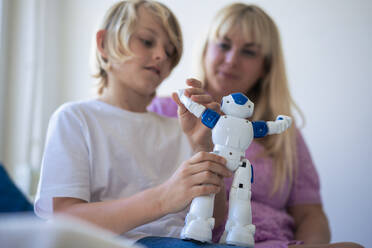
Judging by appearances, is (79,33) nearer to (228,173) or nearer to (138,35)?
(138,35)

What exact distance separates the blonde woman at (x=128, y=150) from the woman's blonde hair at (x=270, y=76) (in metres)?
0.27

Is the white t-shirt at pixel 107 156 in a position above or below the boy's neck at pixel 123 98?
below

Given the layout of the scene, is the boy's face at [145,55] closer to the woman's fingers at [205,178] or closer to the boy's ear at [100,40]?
the boy's ear at [100,40]

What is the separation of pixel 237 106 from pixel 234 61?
517 mm

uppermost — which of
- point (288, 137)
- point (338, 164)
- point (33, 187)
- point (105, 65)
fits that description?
point (105, 65)

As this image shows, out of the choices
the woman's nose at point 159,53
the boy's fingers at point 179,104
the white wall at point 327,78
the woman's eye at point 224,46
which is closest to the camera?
the boy's fingers at point 179,104

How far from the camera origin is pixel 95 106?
78 centimetres

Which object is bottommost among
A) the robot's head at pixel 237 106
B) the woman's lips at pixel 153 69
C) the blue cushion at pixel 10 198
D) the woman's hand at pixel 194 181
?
the blue cushion at pixel 10 198

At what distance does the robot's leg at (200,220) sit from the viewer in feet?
1.60

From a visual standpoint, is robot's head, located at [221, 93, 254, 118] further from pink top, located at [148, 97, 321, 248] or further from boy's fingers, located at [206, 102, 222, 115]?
pink top, located at [148, 97, 321, 248]

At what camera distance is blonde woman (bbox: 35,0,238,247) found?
1.85 feet

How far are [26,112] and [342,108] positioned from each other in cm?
109

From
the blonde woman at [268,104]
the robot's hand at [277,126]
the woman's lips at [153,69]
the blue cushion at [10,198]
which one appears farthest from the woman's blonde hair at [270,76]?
the blue cushion at [10,198]

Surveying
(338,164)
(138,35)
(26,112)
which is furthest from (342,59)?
(26,112)
